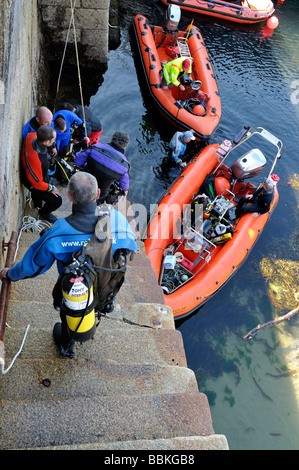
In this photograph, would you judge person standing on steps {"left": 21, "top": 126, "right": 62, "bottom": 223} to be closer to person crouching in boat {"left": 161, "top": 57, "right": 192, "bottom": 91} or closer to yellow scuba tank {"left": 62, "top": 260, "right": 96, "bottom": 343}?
yellow scuba tank {"left": 62, "top": 260, "right": 96, "bottom": 343}

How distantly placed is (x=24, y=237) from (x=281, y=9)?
48.3 feet

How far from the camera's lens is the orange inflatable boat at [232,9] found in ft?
36.7

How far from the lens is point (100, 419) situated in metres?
1.72

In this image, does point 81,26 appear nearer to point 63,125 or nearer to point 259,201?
point 63,125

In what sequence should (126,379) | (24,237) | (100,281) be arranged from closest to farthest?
(100,281), (126,379), (24,237)

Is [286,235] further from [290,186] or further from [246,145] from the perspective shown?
[246,145]

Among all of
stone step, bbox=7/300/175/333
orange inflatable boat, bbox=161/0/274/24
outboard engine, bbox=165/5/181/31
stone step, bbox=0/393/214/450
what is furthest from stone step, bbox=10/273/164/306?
orange inflatable boat, bbox=161/0/274/24

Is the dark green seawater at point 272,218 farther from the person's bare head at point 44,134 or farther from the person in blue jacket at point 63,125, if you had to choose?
the person's bare head at point 44,134

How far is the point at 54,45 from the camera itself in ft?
23.5

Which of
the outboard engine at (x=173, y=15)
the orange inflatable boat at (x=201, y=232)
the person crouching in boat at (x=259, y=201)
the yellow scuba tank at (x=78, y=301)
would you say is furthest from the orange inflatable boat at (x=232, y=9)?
the yellow scuba tank at (x=78, y=301)

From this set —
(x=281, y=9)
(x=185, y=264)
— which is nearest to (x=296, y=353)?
(x=185, y=264)

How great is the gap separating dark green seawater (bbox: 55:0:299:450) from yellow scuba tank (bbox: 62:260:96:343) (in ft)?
10.3

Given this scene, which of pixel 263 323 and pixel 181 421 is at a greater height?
pixel 181 421

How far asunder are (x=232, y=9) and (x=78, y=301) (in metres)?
12.5
